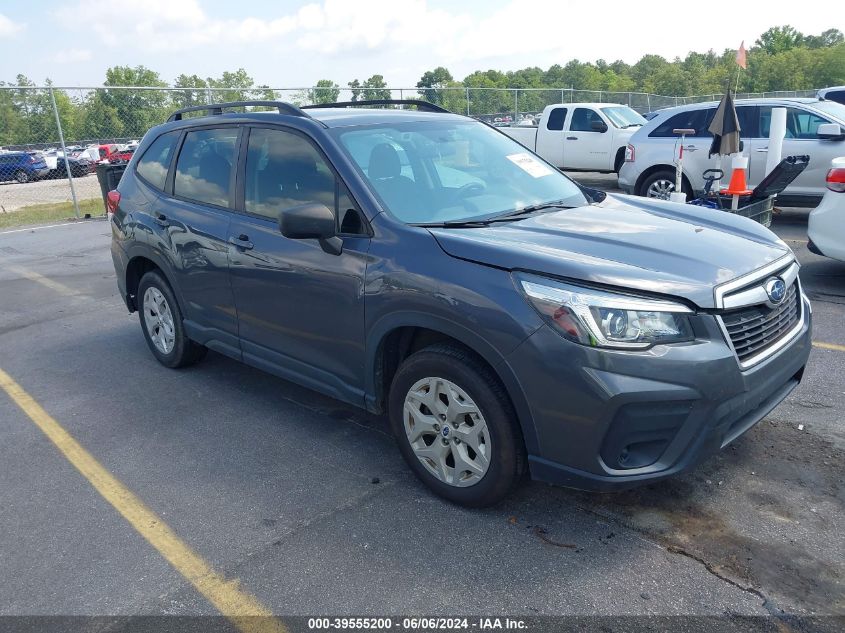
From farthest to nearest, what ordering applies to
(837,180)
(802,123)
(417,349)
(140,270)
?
(802,123)
(837,180)
(140,270)
(417,349)

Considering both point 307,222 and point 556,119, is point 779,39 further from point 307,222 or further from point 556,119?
point 307,222

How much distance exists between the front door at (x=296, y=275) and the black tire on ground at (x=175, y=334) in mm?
922

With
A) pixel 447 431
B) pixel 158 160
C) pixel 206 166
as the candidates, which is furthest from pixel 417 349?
pixel 158 160

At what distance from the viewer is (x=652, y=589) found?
2770 mm

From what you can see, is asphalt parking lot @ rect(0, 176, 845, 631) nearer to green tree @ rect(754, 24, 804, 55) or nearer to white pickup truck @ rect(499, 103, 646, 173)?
white pickup truck @ rect(499, 103, 646, 173)

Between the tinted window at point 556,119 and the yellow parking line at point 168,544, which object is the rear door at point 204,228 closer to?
the yellow parking line at point 168,544

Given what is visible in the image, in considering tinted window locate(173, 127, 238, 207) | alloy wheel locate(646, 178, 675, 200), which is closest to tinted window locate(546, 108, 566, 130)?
alloy wheel locate(646, 178, 675, 200)

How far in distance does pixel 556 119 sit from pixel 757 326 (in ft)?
46.9

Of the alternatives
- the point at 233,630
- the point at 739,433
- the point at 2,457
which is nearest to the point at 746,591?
the point at 739,433

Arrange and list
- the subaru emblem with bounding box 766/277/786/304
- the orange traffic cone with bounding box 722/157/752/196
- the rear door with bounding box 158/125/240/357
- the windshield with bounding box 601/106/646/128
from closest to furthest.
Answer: the subaru emblem with bounding box 766/277/786/304 < the rear door with bounding box 158/125/240/357 < the orange traffic cone with bounding box 722/157/752/196 < the windshield with bounding box 601/106/646/128

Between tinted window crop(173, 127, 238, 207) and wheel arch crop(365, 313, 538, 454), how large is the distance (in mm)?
1601

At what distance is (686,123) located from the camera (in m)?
11.1

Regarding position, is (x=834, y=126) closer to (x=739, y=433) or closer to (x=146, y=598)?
(x=739, y=433)

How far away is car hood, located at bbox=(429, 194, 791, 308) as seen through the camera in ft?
9.57
